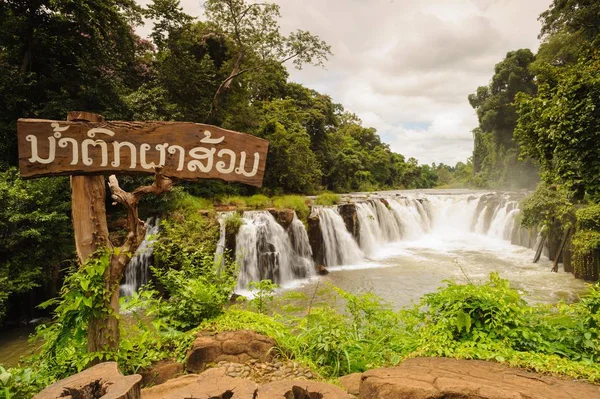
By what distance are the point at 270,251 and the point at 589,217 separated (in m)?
10.1

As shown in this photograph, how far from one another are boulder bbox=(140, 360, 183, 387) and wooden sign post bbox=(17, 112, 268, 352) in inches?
16.0

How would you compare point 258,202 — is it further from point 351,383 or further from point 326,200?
point 351,383

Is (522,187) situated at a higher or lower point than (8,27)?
lower

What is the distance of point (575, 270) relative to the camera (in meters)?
9.77

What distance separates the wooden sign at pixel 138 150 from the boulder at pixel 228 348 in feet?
5.32

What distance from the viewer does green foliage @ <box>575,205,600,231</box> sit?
29.2ft

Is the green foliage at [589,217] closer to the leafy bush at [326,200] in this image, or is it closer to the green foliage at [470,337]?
the green foliage at [470,337]

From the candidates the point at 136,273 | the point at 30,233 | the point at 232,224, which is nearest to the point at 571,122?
the point at 232,224

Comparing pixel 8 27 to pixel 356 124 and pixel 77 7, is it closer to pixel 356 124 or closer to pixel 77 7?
pixel 77 7

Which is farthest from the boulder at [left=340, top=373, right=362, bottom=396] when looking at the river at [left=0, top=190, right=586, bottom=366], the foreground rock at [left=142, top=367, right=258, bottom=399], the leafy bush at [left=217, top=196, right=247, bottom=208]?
the leafy bush at [left=217, top=196, right=247, bottom=208]

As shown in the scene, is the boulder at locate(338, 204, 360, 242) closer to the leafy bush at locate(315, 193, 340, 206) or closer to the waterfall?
the waterfall

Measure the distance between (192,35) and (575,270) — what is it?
18.2m

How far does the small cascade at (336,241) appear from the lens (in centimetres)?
1248

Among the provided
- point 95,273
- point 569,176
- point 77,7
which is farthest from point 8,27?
point 569,176
